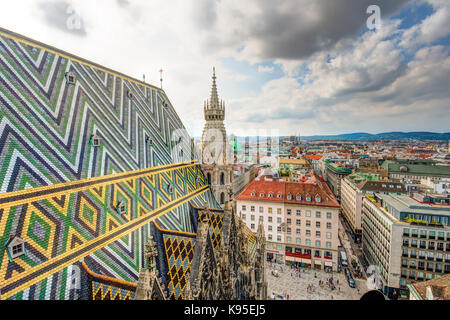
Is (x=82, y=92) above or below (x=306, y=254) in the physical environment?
above

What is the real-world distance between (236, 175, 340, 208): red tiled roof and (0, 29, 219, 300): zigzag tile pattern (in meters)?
23.0

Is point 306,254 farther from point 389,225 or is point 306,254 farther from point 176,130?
point 176,130

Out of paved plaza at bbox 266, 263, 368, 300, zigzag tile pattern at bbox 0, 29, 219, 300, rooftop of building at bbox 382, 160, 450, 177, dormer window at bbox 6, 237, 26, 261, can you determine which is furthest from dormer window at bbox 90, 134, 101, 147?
rooftop of building at bbox 382, 160, 450, 177

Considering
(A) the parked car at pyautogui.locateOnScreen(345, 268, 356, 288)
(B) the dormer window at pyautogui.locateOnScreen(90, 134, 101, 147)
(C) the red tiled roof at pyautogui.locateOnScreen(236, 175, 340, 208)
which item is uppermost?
(B) the dormer window at pyautogui.locateOnScreen(90, 134, 101, 147)

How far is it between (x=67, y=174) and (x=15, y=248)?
9.56ft

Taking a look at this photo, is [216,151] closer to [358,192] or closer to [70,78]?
[70,78]

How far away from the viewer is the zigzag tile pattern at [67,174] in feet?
21.5

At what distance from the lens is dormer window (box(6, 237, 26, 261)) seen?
5.94 m

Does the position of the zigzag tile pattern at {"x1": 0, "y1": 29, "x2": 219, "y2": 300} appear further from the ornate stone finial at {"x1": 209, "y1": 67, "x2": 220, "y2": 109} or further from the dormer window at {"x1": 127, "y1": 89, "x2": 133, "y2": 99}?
the ornate stone finial at {"x1": 209, "y1": 67, "x2": 220, "y2": 109}

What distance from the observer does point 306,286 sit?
28266 mm

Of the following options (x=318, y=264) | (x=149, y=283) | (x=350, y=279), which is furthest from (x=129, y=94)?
(x=350, y=279)

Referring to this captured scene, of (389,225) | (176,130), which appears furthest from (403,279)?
(176,130)
